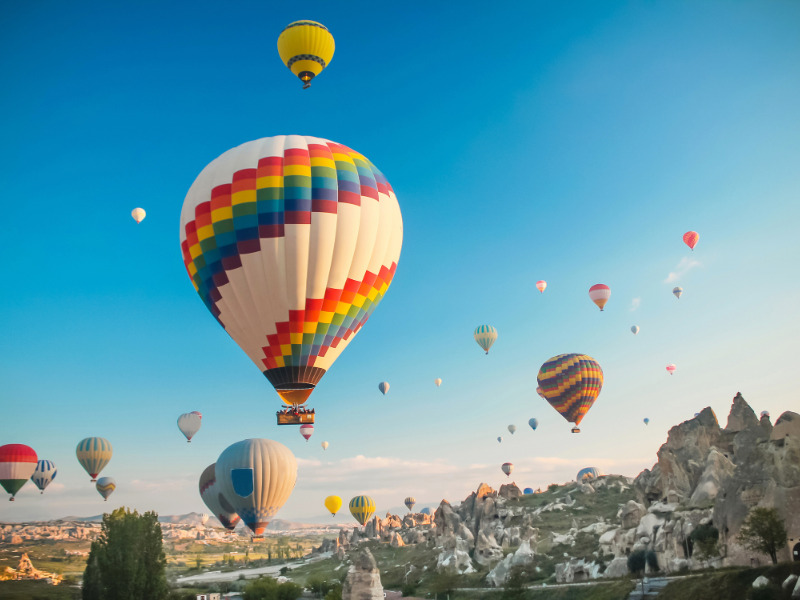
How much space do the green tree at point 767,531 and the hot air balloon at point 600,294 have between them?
1603 inches

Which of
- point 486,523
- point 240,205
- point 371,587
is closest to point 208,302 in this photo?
point 240,205

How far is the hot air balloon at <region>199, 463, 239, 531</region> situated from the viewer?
83250 mm

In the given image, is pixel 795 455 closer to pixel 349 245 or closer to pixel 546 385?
pixel 349 245

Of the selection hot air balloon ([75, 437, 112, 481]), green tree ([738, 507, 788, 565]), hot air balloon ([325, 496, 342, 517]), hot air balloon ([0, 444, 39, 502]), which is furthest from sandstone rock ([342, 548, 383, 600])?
hot air balloon ([325, 496, 342, 517])

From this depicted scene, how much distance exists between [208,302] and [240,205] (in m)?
7.24

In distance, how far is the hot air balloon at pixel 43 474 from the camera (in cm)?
10619

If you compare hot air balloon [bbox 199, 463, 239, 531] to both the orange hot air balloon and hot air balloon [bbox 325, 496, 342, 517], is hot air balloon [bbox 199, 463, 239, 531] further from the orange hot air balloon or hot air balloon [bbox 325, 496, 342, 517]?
the orange hot air balloon

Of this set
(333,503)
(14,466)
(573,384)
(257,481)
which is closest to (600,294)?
(573,384)

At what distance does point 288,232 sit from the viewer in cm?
3831

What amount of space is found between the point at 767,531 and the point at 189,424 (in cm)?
7021

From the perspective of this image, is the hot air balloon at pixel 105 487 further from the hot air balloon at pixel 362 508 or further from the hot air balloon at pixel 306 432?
the hot air balloon at pixel 306 432

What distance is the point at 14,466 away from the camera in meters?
88.4

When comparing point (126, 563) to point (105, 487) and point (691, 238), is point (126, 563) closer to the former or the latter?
point (691, 238)

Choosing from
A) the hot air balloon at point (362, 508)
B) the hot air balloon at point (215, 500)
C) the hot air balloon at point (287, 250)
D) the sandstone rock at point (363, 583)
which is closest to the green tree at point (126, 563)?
the sandstone rock at point (363, 583)
